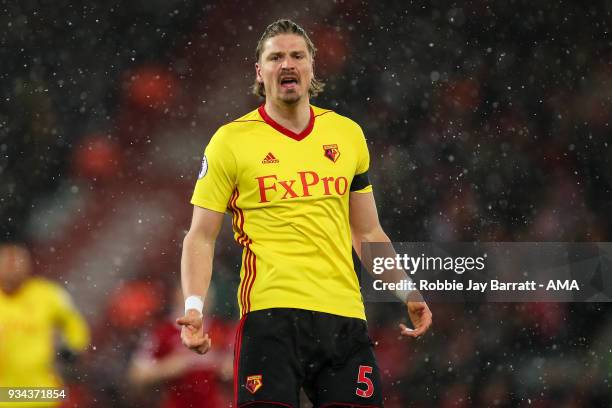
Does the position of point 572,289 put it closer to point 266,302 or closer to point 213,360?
point 213,360

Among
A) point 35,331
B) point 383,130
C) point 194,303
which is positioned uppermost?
point 383,130

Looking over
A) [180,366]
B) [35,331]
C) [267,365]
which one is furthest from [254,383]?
[35,331]

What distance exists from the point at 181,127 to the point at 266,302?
370cm

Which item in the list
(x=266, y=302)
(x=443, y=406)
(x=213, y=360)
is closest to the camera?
(x=266, y=302)

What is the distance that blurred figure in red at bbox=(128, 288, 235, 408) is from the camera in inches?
205

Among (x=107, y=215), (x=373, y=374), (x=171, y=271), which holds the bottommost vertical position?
(x=373, y=374)

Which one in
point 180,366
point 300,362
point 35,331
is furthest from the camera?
point 35,331

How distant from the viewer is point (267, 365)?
254 cm

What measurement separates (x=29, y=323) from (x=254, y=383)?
360cm

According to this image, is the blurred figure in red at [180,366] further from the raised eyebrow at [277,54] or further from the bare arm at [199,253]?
the raised eyebrow at [277,54]

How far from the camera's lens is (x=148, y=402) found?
19.4 ft

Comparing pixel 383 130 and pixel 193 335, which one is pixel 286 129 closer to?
pixel 193 335

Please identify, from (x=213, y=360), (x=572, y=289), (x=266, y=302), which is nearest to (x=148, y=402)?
(x=213, y=360)

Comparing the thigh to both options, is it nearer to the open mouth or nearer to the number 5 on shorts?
the number 5 on shorts
